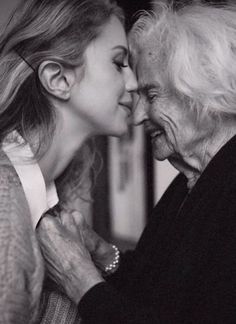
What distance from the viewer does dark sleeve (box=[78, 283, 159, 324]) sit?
5.07 ft

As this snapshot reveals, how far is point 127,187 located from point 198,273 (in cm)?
277

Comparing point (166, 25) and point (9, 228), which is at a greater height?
point (166, 25)

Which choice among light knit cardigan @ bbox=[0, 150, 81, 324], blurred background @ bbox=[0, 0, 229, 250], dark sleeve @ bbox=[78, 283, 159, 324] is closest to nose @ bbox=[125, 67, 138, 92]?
light knit cardigan @ bbox=[0, 150, 81, 324]

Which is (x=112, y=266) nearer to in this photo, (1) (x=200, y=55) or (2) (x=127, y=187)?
(1) (x=200, y=55)

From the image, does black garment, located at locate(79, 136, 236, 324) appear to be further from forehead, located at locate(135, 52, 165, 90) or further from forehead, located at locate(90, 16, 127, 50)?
forehead, located at locate(90, 16, 127, 50)

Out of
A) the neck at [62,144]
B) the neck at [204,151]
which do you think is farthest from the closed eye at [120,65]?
the neck at [204,151]

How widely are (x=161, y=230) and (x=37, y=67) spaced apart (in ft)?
2.26

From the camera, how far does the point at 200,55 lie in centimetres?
180

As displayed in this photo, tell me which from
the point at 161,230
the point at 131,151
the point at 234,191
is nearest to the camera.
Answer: the point at 234,191

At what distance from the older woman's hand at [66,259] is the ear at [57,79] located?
1.22ft

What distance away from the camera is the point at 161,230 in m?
2.04

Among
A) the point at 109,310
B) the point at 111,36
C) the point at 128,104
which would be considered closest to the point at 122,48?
the point at 111,36

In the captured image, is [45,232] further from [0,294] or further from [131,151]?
[131,151]

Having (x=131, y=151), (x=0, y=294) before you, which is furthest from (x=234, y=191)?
(x=131, y=151)
